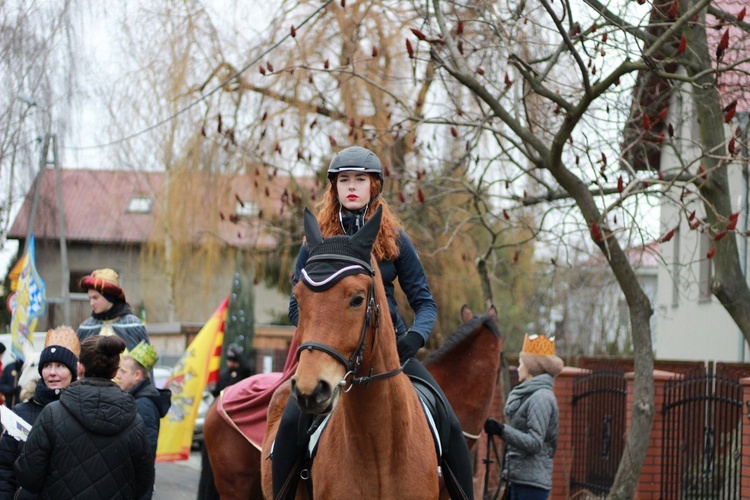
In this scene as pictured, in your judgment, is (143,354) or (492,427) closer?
(492,427)

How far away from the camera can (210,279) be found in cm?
2503

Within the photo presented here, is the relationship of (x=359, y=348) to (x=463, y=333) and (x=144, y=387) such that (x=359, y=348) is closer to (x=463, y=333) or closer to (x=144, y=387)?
(x=463, y=333)

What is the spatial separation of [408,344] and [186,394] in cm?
790

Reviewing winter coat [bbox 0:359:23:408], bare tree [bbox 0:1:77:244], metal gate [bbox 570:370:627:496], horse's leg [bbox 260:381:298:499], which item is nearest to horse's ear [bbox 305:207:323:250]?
horse's leg [bbox 260:381:298:499]

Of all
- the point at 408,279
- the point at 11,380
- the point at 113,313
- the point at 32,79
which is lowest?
the point at 11,380

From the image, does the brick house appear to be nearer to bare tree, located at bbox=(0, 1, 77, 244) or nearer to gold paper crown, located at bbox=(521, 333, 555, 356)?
bare tree, located at bbox=(0, 1, 77, 244)

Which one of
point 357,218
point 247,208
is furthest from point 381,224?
point 247,208

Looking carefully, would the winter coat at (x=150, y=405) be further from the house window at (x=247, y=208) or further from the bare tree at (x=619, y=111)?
the house window at (x=247, y=208)

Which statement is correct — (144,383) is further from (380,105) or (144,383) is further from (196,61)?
(196,61)

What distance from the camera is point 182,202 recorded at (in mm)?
22016

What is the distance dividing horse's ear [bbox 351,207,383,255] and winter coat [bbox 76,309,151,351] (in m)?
4.50

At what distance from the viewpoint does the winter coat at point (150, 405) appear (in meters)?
7.75

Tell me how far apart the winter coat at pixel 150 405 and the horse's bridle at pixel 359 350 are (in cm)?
360

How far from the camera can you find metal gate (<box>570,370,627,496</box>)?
11.9 meters
